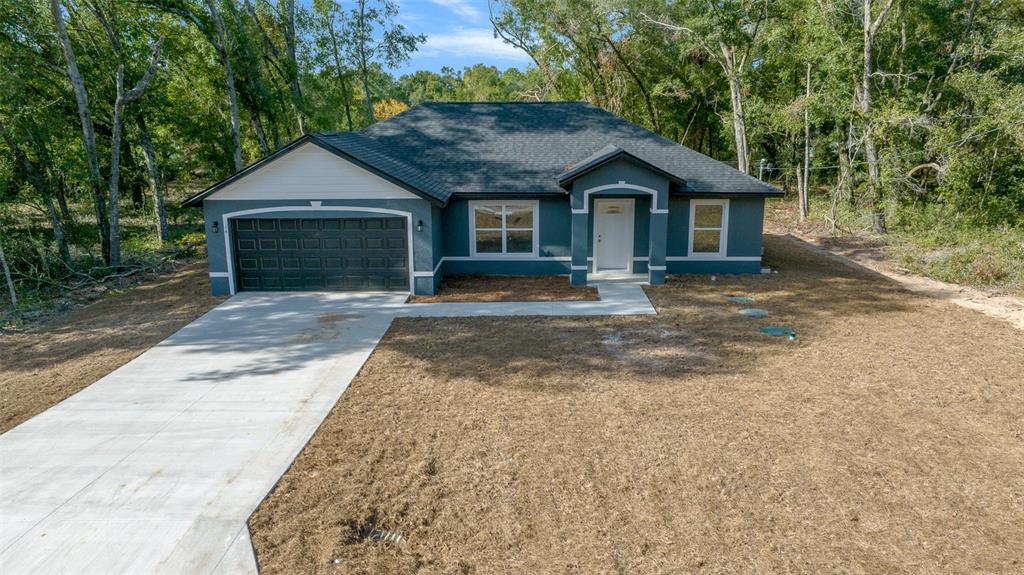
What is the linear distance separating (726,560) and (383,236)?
11680mm

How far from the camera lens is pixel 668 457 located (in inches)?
269

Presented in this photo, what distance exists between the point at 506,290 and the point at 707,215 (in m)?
6.22

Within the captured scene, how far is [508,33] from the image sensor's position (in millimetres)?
36438

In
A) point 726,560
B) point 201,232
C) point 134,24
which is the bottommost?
point 726,560

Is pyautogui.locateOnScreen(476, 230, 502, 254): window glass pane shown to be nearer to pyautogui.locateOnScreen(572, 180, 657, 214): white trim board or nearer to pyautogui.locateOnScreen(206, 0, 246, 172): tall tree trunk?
pyautogui.locateOnScreen(572, 180, 657, 214): white trim board

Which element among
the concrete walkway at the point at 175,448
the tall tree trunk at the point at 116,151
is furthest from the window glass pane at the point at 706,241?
the tall tree trunk at the point at 116,151

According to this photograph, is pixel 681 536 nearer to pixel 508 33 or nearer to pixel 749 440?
pixel 749 440

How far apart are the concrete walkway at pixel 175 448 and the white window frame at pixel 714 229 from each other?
906 cm

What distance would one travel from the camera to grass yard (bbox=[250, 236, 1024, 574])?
526 centimetres

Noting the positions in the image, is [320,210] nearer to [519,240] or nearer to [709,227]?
[519,240]

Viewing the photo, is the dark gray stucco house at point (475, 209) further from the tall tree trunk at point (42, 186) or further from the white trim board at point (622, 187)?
the tall tree trunk at point (42, 186)


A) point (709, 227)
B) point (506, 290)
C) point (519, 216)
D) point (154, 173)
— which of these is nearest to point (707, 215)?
point (709, 227)

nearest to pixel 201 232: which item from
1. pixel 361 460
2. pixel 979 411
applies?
pixel 361 460

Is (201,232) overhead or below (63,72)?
below
